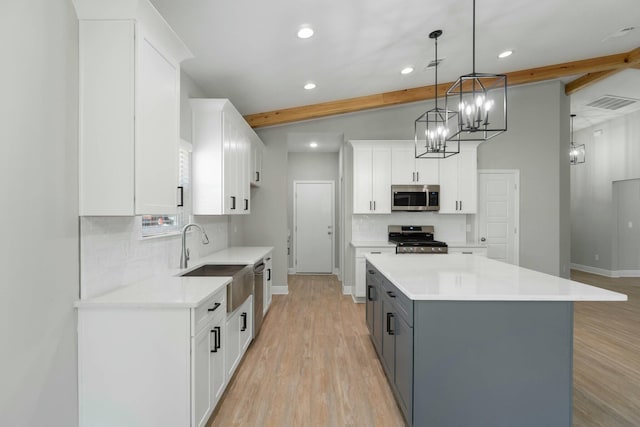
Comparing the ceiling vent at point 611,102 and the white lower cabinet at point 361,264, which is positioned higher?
the ceiling vent at point 611,102

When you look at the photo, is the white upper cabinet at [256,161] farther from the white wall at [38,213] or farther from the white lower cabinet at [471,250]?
the white lower cabinet at [471,250]

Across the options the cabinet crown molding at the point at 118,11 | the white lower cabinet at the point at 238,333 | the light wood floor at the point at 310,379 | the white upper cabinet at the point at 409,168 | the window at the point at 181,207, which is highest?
the cabinet crown molding at the point at 118,11

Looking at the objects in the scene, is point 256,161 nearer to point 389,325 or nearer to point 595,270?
point 389,325

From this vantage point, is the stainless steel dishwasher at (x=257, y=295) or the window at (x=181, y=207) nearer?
the window at (x=181, y=207)

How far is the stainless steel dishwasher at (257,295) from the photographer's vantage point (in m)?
3.22

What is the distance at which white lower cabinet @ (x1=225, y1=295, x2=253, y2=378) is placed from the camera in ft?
7.74

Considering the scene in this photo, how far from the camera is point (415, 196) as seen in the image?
482cm

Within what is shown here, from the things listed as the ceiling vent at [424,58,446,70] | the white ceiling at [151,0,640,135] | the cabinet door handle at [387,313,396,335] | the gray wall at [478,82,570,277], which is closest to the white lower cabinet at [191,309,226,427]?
the cabinet door handle at [387,313,396,335]

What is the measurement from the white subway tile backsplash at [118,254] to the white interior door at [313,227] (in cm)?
414

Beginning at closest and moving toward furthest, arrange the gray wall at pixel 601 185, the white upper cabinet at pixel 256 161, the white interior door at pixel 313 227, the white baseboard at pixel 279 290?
the white upper cabinet at pixel 256 161 < the white baseboard at pixel 279 290 < the gray wall at pixel 601 185 < the white interior door at pixel 313 227

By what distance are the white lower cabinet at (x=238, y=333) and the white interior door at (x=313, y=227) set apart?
383 cm

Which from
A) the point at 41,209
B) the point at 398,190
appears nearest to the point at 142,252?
the point at 41,209

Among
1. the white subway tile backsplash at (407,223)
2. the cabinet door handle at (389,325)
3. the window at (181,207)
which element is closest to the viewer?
the cabinet door handle at (389,325)

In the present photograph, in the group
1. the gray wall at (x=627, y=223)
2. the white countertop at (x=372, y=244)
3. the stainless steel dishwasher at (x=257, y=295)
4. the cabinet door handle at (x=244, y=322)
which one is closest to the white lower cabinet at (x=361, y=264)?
the white countertop at (x=372, y=244)
